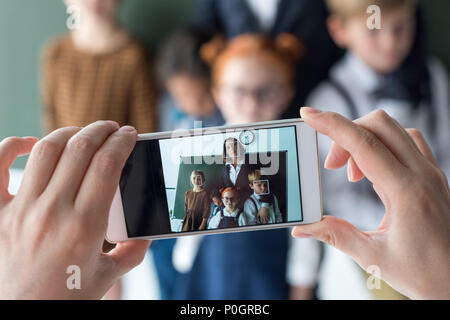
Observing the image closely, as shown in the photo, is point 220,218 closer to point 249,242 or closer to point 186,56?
point 249,242

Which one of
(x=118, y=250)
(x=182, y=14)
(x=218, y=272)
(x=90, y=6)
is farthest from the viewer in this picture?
(x=182, y=14)

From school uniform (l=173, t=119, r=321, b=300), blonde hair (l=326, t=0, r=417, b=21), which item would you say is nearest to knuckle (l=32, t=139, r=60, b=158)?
school uniform (l=173, t=119, r=321, b=300)

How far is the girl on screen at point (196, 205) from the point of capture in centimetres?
50

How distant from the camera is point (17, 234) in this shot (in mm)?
366

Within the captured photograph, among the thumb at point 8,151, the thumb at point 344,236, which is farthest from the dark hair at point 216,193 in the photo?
the thumb at point 8,151

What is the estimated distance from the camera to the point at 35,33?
49.2 inches

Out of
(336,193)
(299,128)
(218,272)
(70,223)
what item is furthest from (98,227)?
(336,193)

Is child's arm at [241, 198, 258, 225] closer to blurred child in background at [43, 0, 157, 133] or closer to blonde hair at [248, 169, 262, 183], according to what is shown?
blonde hair at [248, 169, 262, 183]

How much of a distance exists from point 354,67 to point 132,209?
0.84 meters

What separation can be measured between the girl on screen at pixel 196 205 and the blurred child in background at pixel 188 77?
1.95 ft

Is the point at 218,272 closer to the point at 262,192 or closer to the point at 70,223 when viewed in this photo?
the point at 262,192

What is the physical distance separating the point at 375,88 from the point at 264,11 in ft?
1.24
